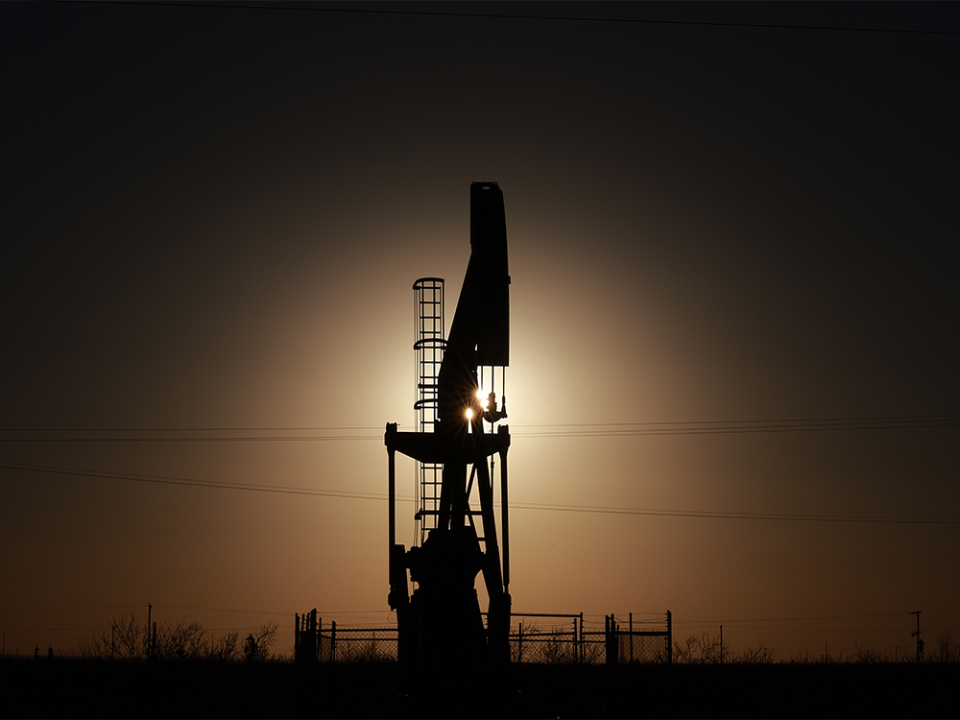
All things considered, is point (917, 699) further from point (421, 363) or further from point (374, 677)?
point (421, 363)

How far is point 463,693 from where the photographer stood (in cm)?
1087

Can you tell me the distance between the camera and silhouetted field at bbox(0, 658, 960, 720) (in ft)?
36.7

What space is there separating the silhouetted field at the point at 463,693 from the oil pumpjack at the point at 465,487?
516 mm

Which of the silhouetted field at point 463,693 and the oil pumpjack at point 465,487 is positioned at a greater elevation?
the oil pumpjack at point 465,487

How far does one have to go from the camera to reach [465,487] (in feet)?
43.1

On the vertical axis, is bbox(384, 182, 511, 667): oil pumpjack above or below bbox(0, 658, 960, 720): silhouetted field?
above

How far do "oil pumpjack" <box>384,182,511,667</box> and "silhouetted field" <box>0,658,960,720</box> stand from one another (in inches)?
20.3

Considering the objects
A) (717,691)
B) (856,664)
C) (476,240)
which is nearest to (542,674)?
(717,691)

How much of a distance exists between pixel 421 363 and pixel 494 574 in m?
4.06

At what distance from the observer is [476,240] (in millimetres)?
11695

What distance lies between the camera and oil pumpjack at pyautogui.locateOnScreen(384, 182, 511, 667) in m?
11.3

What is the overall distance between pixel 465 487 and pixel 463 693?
305cm

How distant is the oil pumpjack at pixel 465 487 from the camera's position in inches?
446

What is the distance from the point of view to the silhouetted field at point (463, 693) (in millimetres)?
11188
